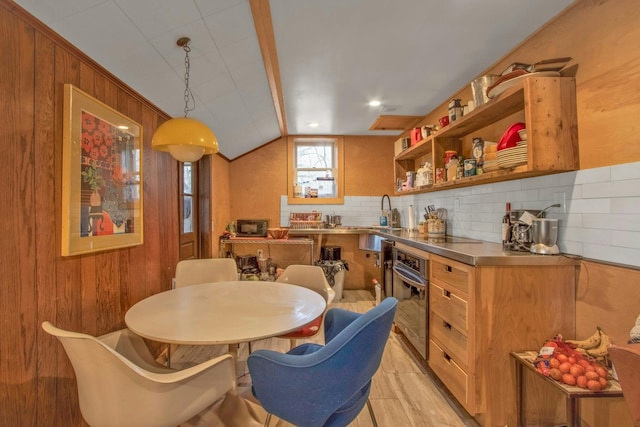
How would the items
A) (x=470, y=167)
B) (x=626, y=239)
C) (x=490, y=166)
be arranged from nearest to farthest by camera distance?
(x=626, y=239) < (x=490, y=166) < (x=470, y=167)

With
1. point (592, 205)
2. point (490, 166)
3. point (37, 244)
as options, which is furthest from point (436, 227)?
point (37, 244)

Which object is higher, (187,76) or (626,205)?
(187,76)

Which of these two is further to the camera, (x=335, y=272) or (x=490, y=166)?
(x=335, y=272)

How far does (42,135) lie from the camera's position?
1.24m

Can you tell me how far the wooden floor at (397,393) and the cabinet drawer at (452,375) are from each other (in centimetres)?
14

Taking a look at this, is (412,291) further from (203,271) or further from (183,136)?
(183,136)

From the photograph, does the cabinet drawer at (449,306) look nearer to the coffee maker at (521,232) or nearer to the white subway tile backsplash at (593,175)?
the coffee maker at (521,232)

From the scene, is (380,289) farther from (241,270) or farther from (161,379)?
(161,379)

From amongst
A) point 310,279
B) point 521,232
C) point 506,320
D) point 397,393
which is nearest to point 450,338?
point 506,320

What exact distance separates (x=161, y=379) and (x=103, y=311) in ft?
3.09

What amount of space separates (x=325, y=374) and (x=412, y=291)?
5.15ft

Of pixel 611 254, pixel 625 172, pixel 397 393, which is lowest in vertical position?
pixel 397 393

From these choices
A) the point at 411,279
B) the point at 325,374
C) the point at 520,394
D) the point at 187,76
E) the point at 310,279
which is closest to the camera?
the point at 325,374

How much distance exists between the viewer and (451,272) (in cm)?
177
